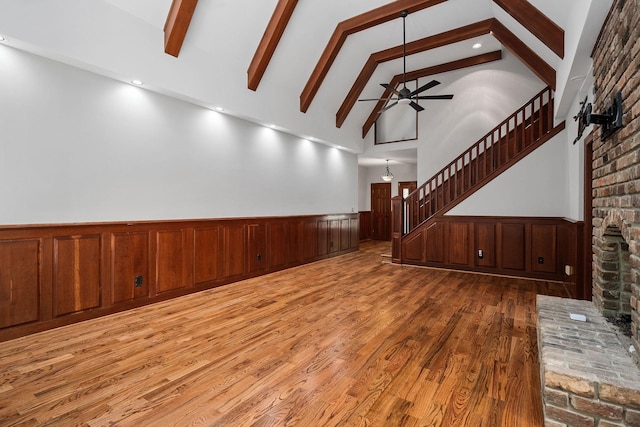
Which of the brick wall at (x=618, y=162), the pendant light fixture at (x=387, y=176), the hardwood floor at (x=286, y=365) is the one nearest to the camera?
the brick wall at (x=618, y=162)

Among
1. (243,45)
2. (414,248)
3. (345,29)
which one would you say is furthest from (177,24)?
(414,248)

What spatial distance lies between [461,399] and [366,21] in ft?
17.9

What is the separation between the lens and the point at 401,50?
6.30m

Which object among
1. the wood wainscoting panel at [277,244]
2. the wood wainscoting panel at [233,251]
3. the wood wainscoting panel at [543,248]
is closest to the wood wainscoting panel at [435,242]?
the wood wainscoting panel at [543,248]

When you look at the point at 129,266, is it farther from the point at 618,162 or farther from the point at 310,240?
the point at 618,162

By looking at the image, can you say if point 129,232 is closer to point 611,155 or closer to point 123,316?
point 123,316

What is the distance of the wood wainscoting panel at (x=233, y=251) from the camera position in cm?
502

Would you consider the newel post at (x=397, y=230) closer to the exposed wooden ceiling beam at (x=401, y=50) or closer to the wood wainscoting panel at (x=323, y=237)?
the wood wainscoting panel at (x=323, y=237)

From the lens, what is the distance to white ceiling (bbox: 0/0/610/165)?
313 cm

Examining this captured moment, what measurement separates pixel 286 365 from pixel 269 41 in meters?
4.51

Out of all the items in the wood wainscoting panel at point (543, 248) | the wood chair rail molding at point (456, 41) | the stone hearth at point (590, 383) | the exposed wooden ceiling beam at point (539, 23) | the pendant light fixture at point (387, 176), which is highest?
the wood chair rail molding at point (456, 41)

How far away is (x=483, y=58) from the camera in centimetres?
671

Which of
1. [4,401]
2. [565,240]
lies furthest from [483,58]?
[4,401]

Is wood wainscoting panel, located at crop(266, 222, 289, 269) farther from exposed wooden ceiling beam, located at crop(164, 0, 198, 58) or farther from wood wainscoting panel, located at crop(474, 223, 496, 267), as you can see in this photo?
wood wainscoting panel, located at crop(474, 223, 496, 267)
